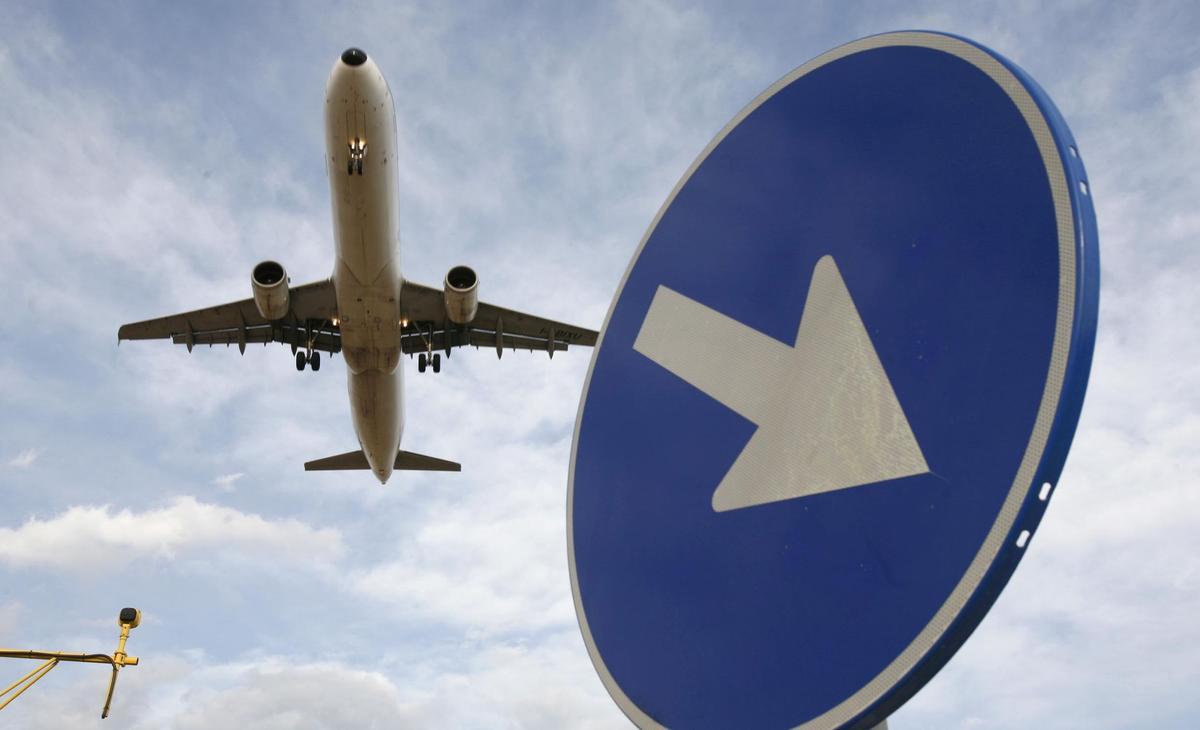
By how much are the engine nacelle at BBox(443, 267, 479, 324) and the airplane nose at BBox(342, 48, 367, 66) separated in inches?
231

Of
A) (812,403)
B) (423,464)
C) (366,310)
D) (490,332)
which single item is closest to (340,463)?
(423,464)

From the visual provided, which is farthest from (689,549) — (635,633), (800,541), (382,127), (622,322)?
(382,127)

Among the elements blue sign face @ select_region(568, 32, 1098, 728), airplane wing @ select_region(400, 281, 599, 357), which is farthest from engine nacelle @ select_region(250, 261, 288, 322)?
blue sign face @ select_region(568, 32, 1098, 728)

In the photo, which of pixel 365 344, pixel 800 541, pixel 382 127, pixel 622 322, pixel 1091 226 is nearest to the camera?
pixel 1091 226

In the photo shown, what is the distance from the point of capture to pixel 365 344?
21.0 m

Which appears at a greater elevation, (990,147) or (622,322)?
(622,322)

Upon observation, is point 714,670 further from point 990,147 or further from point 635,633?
point 990,147

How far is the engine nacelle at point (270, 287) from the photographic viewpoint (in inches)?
770

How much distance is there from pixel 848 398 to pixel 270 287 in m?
20.1

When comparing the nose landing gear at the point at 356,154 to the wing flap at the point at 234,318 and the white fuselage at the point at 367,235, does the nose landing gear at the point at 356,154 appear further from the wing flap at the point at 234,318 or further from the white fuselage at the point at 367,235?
the wing flap at the point at 234,318

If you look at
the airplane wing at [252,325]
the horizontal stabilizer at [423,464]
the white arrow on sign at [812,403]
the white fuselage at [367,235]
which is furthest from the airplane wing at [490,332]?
the white arrow on sign at [812,403]

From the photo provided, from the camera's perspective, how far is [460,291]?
20.5 m

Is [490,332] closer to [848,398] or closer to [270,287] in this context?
[270,287]

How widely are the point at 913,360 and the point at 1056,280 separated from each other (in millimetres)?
268
